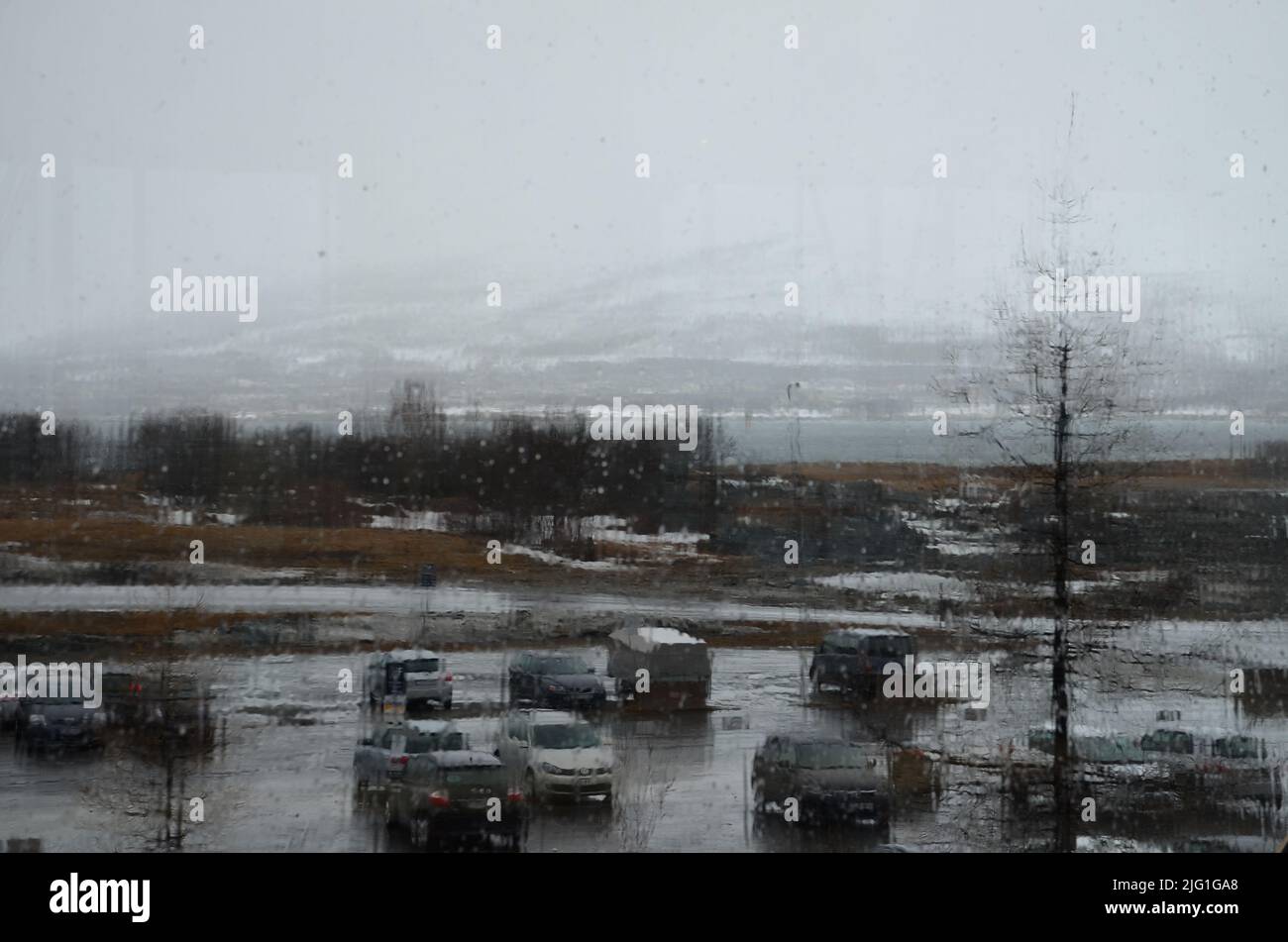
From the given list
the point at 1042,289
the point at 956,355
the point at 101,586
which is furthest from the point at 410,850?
the point at 1042,289

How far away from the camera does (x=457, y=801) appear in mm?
4406

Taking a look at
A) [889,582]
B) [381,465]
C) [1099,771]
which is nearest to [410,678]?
[381,465]

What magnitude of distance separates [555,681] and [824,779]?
129cm

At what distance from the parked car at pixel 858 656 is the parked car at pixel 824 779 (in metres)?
0.27

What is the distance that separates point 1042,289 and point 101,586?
4.39 meters

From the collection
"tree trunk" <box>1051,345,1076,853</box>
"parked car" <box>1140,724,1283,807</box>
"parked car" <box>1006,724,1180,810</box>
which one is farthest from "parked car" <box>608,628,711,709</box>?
"parked car" <box>1140,724,1283,807</box>

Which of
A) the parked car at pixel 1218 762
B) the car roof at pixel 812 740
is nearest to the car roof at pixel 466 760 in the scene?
the car roof at pixel 812 740

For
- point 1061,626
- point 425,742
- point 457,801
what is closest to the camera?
point 457,801

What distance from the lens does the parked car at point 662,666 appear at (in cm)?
484

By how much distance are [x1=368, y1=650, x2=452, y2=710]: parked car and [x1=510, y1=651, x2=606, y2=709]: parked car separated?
320 mm

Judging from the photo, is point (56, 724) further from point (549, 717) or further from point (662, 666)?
point (662, 666)

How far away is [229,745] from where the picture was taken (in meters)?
4.70

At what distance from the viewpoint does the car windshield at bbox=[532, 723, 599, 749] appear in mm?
4676

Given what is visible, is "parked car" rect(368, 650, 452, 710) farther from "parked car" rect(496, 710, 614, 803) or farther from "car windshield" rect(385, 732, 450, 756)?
"parked car" rect(496, 710, 614, 803)
